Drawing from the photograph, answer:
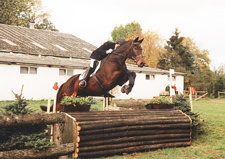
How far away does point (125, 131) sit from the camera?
25.1 feet

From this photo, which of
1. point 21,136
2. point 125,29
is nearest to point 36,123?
point 21,136

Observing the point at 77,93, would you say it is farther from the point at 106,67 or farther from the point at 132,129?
the point at 132,129

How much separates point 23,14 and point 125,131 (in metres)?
43.4

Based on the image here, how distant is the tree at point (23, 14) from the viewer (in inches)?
1745

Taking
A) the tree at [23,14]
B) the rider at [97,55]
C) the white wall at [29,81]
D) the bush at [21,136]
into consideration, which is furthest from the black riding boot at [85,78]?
the tree at [23,14]

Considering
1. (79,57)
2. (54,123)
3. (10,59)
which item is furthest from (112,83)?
(79,57)

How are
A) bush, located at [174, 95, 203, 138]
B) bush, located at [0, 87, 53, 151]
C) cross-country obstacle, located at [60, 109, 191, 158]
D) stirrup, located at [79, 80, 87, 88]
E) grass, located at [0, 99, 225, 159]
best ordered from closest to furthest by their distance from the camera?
bush, located at [0, 87, 53, 151] → cross-country obstacle, located at [60, 109, 191, 158] → grass, located at [0, 99, 225, 159] → stirrup, located at [79, 80, 87, 88] → bush, located at [174, 95, 203, 138]

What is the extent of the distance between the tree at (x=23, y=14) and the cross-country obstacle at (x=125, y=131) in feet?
131

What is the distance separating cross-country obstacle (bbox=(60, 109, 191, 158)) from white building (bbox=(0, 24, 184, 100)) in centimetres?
1004

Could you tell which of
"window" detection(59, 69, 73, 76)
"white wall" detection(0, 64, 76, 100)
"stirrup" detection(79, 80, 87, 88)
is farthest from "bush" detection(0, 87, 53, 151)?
"window" detection(59, 69, 73, 76)

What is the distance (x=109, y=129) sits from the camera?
288 inches

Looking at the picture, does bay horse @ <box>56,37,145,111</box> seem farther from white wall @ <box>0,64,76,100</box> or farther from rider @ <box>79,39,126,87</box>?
white wall @ <box>0,64,76,100</box>

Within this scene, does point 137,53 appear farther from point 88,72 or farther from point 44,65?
point 44,65

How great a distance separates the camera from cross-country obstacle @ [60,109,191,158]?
6867 mm
